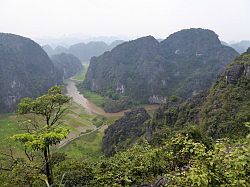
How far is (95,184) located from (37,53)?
12296 cm

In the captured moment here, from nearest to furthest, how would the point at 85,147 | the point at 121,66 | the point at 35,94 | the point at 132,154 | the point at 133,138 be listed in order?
the point at 132,154
the point at 133,138
the point at 85,147
the point at 35,94
the point at 121,66

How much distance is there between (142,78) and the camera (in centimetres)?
11119

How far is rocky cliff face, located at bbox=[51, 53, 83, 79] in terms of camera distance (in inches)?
6280

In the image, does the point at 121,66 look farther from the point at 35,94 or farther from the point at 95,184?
the point at 95,184

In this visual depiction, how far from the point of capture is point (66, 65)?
552 ft

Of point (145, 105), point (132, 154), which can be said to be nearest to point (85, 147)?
point (132, 154)

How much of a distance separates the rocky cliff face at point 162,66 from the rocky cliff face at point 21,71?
16.9m

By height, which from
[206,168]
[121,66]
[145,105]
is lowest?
[145,105]

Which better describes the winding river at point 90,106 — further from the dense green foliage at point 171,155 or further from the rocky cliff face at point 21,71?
the dense green foliage at point 171,155

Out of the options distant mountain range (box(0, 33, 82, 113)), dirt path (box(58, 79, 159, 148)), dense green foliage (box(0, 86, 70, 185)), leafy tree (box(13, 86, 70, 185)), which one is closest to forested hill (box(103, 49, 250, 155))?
dirt path (box(58, 79, 159, 148))

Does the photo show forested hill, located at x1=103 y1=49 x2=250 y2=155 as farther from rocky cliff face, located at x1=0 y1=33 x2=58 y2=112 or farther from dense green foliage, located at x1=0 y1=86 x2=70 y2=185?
rocky cliff face, located at x1=0 y1=33 x2=58 y2=112

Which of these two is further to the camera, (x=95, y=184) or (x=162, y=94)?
(x=162, y=94)

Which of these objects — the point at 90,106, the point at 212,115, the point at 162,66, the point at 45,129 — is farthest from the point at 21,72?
the point at 45,129

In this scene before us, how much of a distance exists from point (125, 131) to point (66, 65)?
119 meters
